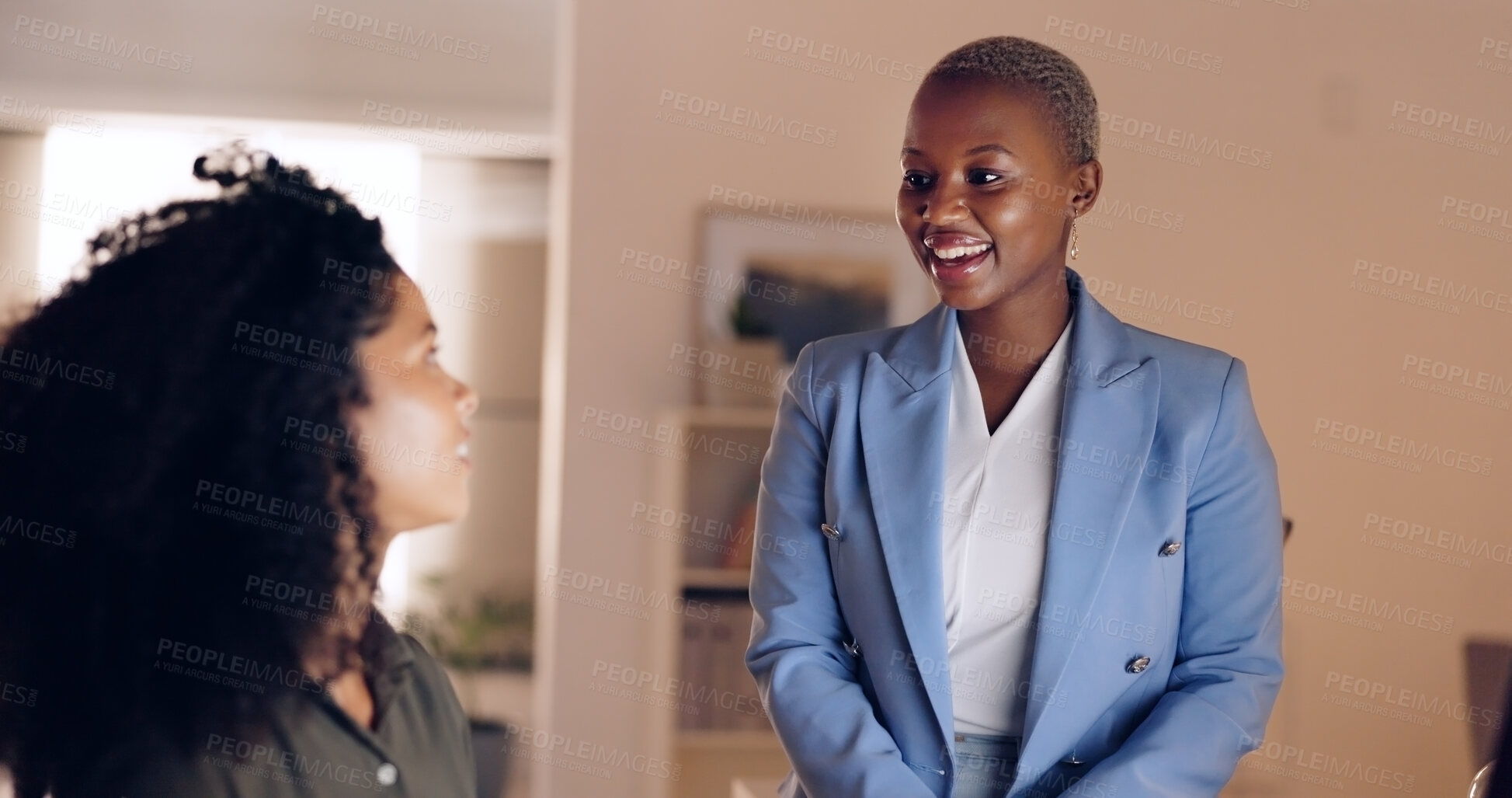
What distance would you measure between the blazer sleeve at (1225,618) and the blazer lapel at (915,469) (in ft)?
0.82

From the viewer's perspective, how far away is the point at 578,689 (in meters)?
4.07

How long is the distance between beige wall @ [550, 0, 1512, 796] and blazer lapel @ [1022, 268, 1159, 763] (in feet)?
8.14

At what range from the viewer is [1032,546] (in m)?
1.62

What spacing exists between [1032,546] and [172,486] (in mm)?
982

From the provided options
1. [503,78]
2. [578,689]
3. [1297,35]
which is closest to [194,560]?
[578,689]

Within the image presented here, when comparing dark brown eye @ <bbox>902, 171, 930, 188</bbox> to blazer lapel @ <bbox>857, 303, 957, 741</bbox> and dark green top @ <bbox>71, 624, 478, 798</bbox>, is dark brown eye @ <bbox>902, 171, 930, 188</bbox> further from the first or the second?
dark green top @ <bbox>71, 624, 478, 798</bbox>

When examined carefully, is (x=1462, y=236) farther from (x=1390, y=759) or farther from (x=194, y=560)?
(x=194, y=560)

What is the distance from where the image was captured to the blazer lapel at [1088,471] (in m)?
1.56
